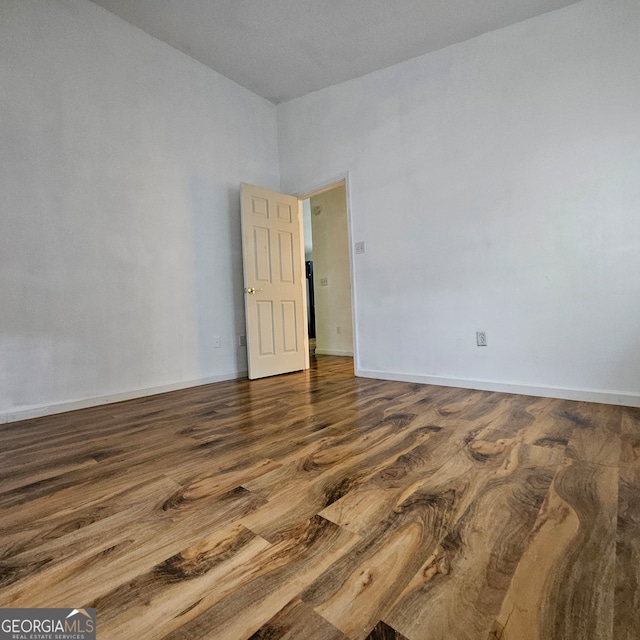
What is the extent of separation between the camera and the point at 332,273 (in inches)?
207

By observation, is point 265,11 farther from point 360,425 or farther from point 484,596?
point 484,596

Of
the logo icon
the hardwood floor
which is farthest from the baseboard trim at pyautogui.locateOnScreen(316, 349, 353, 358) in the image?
the logo icon

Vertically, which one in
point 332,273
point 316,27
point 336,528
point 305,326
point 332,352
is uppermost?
point 316,27

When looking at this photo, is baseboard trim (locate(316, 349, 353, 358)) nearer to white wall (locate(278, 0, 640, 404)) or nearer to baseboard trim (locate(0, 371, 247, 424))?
white wall (locate(278, 0, 640, 404))

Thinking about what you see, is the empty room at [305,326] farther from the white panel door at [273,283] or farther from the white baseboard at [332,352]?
the white baseboard at [332,352]

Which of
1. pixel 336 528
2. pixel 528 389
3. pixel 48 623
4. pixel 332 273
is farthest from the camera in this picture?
pixel 332 273

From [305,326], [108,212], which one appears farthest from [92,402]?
[305,326]

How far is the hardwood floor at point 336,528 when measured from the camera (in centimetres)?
71

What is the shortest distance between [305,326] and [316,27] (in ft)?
9.04

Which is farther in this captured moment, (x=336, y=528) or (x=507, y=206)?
(x=507, y=206)

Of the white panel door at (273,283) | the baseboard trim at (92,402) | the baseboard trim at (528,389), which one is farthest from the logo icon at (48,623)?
the white panel door at (273,283)

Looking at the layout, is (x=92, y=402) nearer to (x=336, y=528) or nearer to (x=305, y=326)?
(x=305, y=326)

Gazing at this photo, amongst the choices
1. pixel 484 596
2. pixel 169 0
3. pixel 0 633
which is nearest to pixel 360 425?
pixel 484 596

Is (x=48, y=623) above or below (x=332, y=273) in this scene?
below
